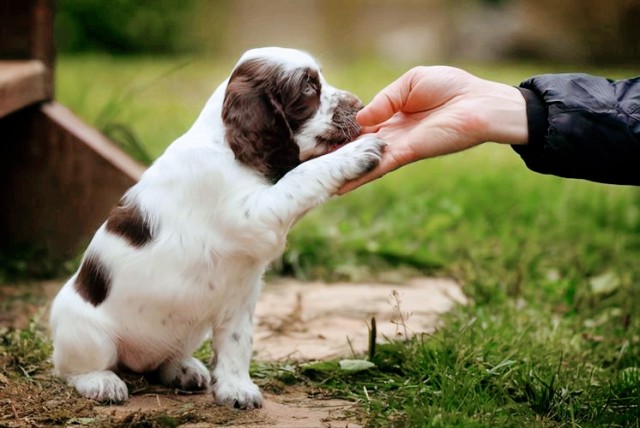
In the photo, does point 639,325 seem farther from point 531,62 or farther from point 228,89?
point 531,62

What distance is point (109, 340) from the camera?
3426mm

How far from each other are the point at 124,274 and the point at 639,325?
247 cm

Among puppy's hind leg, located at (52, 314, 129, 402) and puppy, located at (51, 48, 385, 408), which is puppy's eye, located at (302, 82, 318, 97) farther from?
puppy's hind leg, located at (52, 314, 129, 402)

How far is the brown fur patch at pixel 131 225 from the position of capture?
332 cm

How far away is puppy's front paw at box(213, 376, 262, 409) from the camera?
3.27 metres

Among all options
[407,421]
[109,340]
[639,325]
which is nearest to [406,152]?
[407,421]

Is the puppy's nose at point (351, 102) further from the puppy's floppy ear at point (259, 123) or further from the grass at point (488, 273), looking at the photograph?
the grass at point (488, 273)

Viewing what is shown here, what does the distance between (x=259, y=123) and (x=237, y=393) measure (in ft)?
2.92

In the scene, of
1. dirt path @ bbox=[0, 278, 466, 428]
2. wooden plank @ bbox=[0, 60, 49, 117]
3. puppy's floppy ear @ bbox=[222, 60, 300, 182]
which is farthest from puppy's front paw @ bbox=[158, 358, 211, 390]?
wooden plank @ bbox=[0, 60, 49, 117]

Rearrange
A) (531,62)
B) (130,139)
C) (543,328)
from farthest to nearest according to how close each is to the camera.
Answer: (531,62)
(130,139)
(543,328)

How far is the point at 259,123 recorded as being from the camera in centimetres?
327

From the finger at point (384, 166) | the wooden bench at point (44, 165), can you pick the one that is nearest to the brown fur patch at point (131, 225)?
the finger at point (384, 166)

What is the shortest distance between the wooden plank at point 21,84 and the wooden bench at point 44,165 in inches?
0.4

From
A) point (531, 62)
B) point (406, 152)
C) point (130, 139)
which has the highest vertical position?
point (406, 152)
